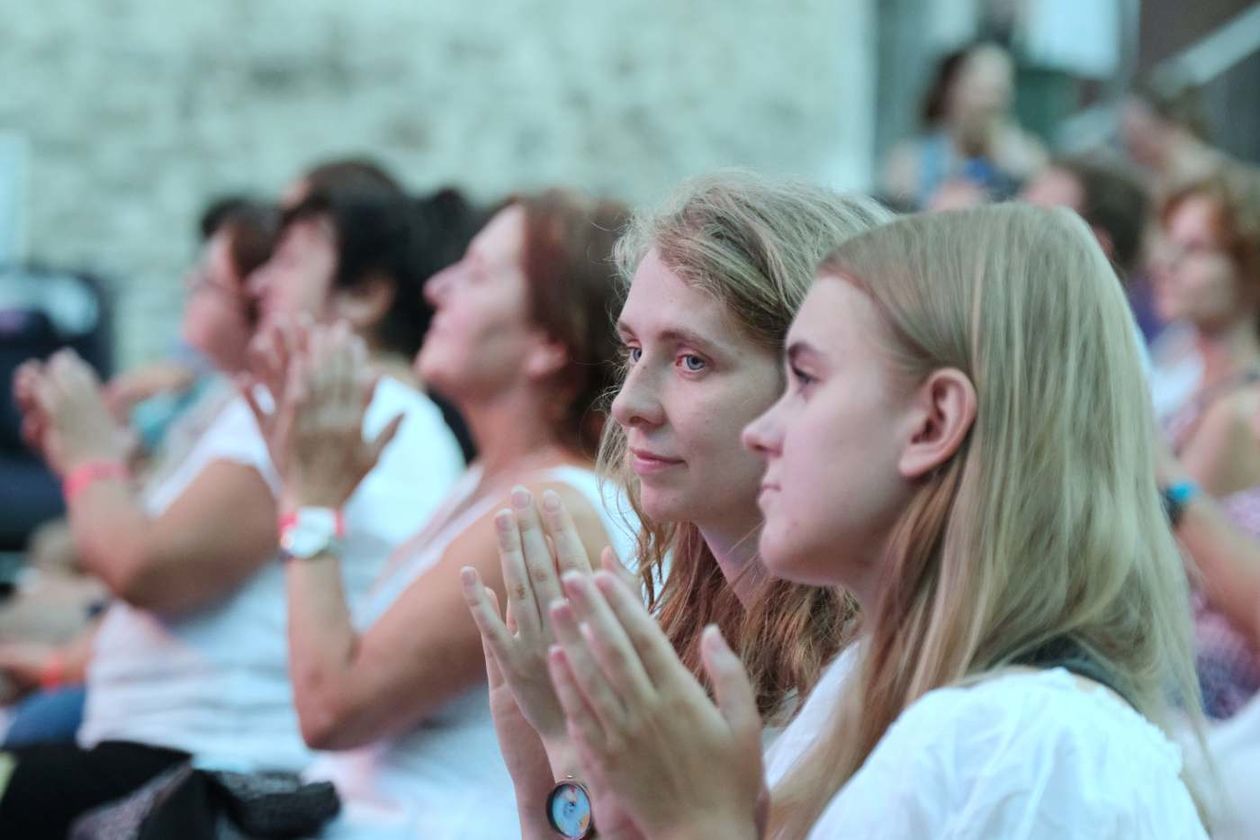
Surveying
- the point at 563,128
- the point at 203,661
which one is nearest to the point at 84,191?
the point at 563,128

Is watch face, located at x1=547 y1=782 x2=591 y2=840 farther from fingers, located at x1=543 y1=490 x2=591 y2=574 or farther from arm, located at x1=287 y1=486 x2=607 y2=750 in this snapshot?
arm, located at x1=287 y1=486 x2=607 y2=750

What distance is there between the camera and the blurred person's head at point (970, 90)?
5.88m

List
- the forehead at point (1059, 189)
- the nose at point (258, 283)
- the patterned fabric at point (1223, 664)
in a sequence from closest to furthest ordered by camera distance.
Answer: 1. the patterned fabric at point (1223, 664)
2. the nose at point (258, 283)
3. the forehead at point (1059, 189)

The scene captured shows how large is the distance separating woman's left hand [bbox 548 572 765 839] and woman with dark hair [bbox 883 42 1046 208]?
4.64m

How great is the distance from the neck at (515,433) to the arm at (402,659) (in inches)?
8.4

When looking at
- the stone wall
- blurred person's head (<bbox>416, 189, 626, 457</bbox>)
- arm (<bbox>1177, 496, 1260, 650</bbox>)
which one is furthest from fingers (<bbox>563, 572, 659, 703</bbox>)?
the stone wall

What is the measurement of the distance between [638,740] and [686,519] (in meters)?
0.53

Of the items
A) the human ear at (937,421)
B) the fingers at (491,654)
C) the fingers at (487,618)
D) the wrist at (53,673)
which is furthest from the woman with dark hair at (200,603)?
the human ear at (937,421)

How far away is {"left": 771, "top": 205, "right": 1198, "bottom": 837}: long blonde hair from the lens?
1.23m

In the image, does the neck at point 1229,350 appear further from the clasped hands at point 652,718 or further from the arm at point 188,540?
the clasped hands at point 652,718

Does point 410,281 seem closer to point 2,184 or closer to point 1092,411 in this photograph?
point 1092,411

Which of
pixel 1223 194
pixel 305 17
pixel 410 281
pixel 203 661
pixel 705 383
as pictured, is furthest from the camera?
pixel 305 17

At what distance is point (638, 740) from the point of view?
45.3 inches

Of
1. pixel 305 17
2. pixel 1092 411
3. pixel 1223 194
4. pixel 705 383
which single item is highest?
pixel 1092 411
